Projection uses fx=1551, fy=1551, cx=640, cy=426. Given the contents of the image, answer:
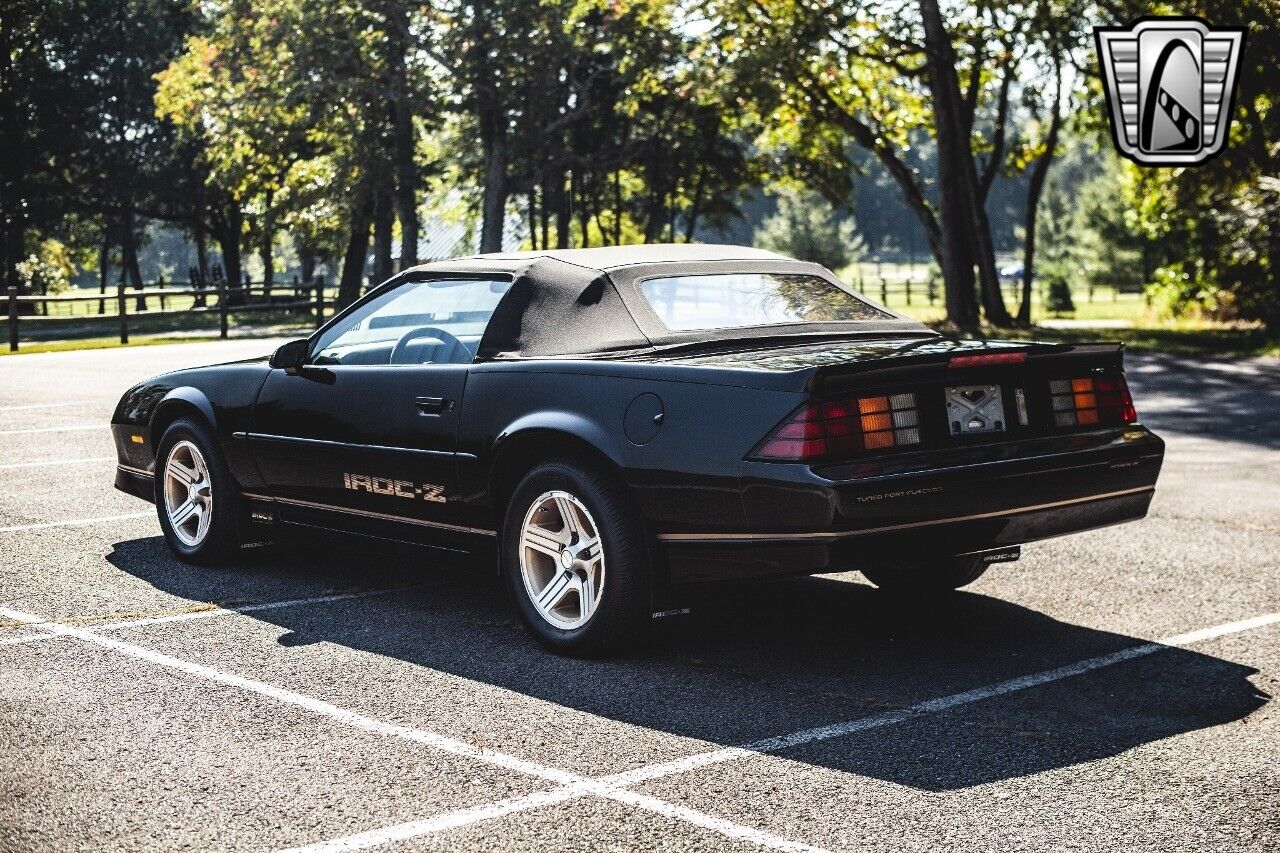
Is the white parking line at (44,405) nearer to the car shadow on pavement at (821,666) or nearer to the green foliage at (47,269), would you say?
the car shadow on pavement at (821,666)

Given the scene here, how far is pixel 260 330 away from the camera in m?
35.0

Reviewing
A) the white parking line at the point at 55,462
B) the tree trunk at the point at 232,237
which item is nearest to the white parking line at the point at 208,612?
the white parking line at the point at 55,462

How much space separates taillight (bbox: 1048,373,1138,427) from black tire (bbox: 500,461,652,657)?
5.27 feet

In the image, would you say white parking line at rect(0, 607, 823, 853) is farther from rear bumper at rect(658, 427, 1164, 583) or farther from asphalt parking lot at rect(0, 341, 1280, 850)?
rear bumper at rect(658, 427, 1164, 583)

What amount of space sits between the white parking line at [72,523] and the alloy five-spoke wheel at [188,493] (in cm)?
135

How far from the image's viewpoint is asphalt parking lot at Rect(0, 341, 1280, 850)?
3904 mm

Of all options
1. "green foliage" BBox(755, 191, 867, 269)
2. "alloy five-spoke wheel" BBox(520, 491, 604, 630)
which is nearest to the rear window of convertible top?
"alloy five-spoke wheel" BBox(520, 491, 604, 630)

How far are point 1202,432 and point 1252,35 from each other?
16.1 meters

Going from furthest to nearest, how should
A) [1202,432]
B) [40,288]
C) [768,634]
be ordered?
[40,288] → [1202,432] → [768,634]

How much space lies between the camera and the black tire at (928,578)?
662 centimetres

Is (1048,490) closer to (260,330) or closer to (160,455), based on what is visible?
(160,455)

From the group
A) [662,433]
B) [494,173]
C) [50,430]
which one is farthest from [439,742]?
[494,173]

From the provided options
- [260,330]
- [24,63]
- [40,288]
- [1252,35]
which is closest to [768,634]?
[1252,35]

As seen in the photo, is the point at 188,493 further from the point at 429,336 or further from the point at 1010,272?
the point at 1010,272
